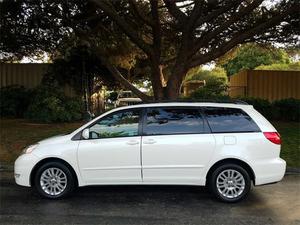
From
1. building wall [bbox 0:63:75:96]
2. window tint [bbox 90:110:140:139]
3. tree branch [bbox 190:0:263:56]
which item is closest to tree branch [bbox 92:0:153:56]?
tree branch [bbox 190:0:263:56]

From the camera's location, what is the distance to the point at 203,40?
14250mm

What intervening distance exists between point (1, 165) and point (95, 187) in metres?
3.06

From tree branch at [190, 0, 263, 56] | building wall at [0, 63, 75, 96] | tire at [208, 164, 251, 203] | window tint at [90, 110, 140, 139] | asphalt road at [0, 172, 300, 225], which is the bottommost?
asphalt road at [0, 172, 300, 225]

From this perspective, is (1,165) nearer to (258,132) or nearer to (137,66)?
(258,132)

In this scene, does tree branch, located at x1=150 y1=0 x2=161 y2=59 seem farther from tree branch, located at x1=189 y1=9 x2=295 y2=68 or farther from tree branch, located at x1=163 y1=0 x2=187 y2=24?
tree branch, located at x1=189 y1=9 x2=295 y2=68

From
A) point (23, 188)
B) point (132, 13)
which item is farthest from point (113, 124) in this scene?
point (132, 13)

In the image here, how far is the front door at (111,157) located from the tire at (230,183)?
120 centimetres

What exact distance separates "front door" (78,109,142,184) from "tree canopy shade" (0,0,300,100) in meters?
6.52

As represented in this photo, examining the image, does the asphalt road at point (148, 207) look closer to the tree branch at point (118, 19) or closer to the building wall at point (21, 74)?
the tree branch at point (118, 19)

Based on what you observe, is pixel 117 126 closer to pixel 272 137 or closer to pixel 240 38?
pixel 272 137

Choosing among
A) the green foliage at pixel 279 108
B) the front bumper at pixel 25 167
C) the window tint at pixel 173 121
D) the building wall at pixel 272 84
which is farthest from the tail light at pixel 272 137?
the building wall at pixel 272 84

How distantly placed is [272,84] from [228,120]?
587 inches

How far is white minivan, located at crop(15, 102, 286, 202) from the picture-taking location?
25.2ft

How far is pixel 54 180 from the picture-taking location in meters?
7.84
